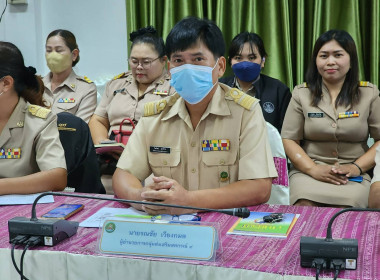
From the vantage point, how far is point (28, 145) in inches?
78.4

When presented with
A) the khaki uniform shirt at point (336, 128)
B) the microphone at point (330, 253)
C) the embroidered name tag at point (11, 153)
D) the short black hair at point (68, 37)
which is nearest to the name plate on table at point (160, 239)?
the microphone at point (330, 253)

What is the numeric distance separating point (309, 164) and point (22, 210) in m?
1.68

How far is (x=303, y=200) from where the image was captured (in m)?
2.69

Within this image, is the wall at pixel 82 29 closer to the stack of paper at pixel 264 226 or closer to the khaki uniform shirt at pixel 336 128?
the khaki uniform shirt at pixel 336 128

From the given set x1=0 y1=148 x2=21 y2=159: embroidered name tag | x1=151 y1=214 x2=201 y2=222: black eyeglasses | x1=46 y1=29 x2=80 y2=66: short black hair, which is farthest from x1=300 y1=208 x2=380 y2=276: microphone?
x1=46 y1=29 x2=80 y2=66: short black hair

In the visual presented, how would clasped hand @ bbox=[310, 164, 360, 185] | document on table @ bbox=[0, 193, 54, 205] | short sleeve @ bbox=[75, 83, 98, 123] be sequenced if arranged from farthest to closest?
short sleeve @ bbox=[75, 83, 98, 123] < clasped hand @ bbox=[310, 164, 360, 185] < document on table @ bbox=[0, 193, 54, 205]

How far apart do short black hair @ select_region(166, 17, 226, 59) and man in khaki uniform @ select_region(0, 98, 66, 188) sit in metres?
0.58

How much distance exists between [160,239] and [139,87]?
249 centimetres

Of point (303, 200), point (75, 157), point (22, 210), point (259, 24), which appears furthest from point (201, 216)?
point (259, 24)

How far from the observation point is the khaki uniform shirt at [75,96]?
3.87 meters

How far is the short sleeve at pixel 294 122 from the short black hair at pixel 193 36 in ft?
4.02

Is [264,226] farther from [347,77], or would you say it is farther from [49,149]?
[347,77]

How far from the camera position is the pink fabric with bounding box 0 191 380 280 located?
1152 mm

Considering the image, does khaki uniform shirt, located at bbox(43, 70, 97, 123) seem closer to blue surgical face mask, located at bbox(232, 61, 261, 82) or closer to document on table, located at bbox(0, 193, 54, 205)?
blue surgical face mask, located at bbox(232, 61, 261, 82)
